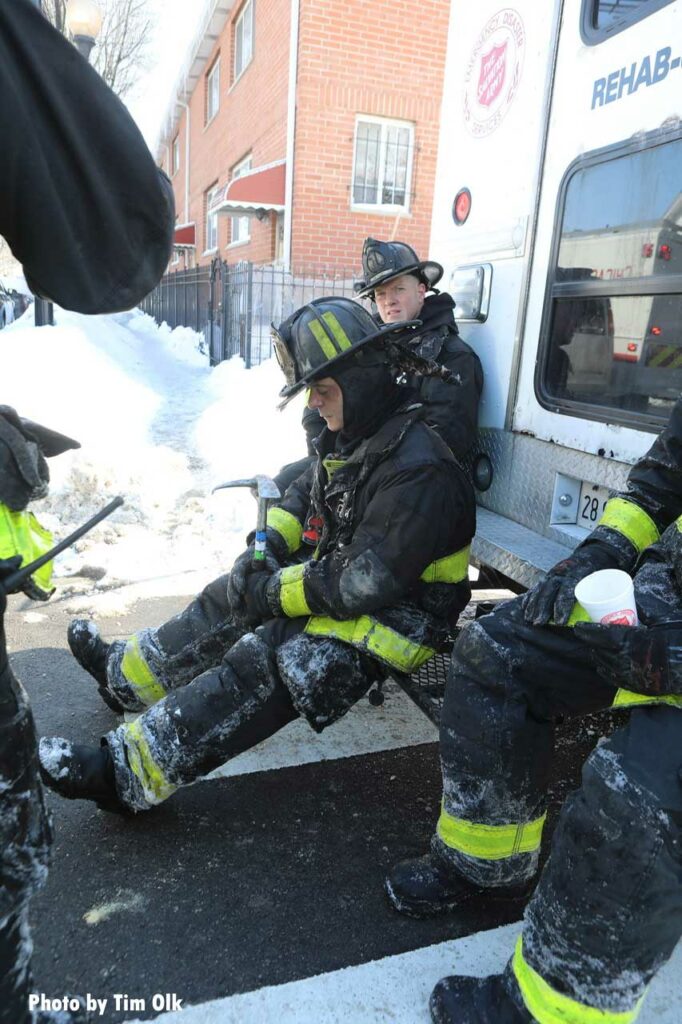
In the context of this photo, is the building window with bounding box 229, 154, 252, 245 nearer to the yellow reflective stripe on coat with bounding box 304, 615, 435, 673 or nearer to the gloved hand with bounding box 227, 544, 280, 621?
the gloved hand with bounding box 227, 544, 280, 621

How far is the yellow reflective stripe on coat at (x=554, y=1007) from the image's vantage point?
1483 mm

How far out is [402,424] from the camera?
2.47 metres

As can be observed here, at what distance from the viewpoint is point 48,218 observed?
1.11 metres

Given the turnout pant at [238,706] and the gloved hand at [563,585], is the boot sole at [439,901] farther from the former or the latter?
the gloved hand at [563,585]

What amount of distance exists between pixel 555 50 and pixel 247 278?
8.46 meters

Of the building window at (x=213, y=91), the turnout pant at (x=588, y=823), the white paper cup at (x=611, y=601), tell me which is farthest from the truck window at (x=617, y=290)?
the building window at (x=213, y=91)

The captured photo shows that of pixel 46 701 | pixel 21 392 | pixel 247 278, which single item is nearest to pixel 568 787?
pixel 46 701

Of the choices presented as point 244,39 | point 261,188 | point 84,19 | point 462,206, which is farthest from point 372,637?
point 244,39

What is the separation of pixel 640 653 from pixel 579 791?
326 mm

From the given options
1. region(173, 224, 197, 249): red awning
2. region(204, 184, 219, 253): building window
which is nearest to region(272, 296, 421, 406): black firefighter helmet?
region(204, 184, 219, 253): building window

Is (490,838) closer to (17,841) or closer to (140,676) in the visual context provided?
(17,841)

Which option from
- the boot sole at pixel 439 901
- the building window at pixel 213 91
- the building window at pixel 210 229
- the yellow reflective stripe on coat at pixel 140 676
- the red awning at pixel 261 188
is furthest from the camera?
the building window at pixel 210 229

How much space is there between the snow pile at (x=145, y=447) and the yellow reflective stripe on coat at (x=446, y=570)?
2.25m

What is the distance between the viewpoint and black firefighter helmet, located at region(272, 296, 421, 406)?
234 cm
